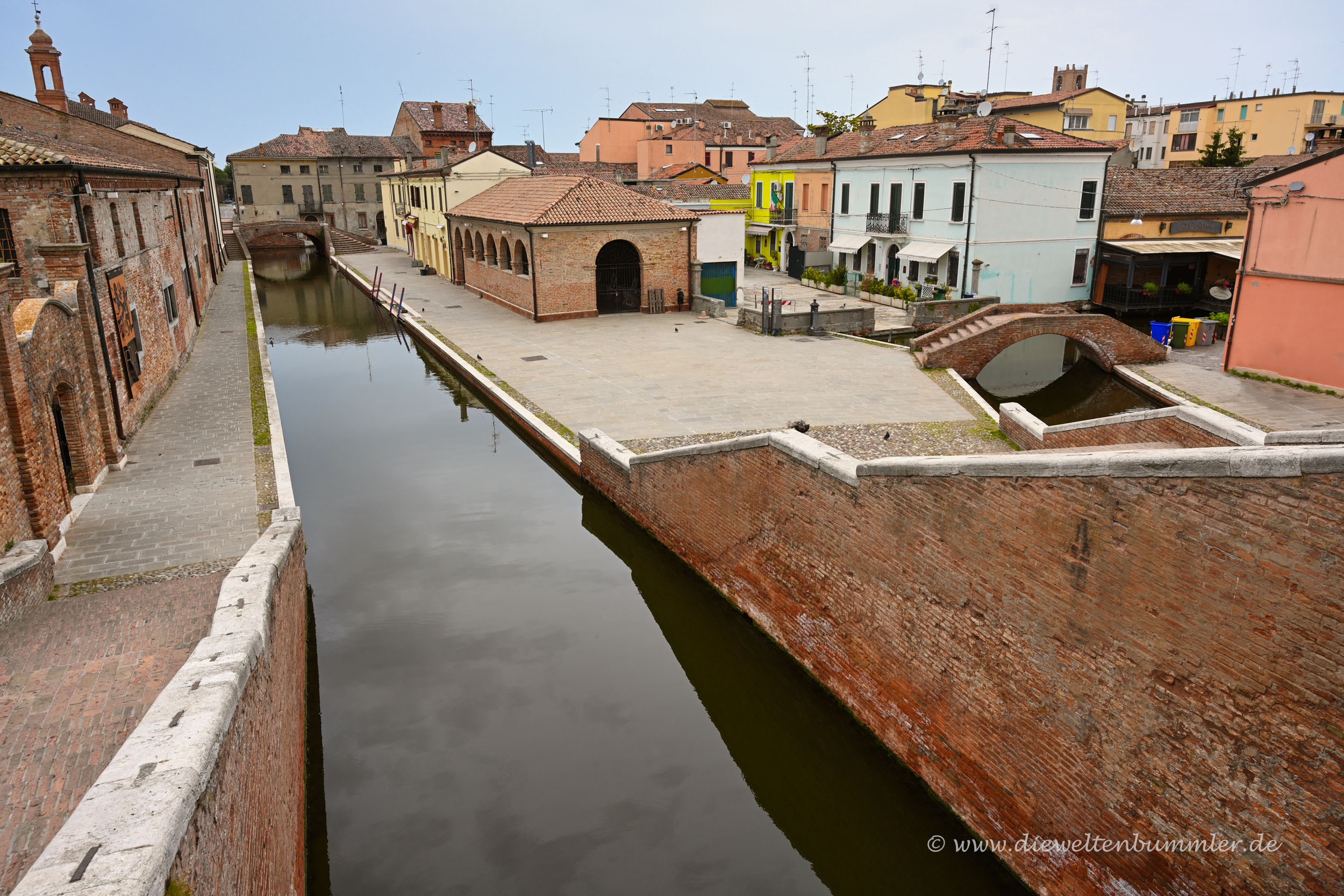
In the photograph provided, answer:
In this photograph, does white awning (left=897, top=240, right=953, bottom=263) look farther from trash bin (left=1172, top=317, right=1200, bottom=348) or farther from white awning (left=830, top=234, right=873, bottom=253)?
trash bin (left=1172, top=317, right=1200, bottom=348)

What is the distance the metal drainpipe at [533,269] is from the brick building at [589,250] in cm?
A: 2

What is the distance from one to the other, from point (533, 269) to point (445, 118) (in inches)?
1846

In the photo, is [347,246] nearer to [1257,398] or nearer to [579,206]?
[579,206]

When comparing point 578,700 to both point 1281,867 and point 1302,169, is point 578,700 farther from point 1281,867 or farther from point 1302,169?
point 1302,169

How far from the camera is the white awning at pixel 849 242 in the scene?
34.0 m

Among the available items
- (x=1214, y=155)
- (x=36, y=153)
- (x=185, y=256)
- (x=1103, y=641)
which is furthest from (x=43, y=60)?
(x=1214, y=155)

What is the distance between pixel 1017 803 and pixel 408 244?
48.7m

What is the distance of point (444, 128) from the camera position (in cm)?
6550

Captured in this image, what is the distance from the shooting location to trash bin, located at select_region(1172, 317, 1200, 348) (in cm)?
2361

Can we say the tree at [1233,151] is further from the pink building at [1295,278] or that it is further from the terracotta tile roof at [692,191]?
the pink building at [1295,278]

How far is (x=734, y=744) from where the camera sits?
9008mm

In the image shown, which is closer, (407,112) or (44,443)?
(44,443)

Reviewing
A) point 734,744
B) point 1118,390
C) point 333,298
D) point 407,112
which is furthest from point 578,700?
point 407,112

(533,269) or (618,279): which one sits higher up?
(533,269)
